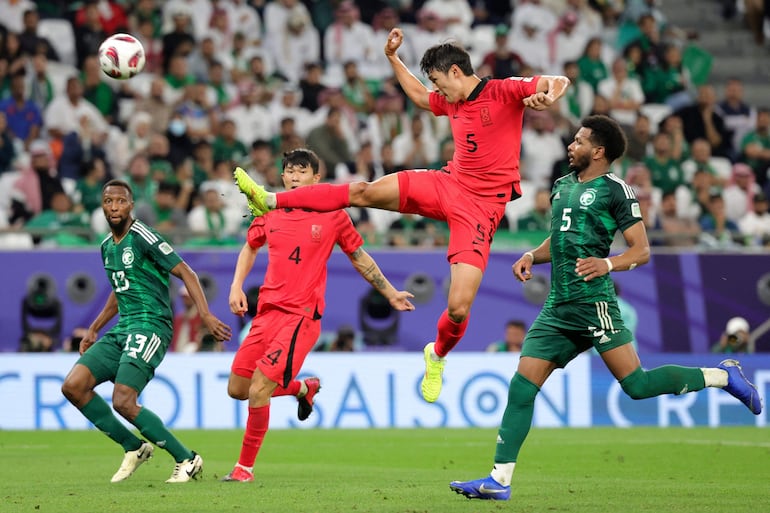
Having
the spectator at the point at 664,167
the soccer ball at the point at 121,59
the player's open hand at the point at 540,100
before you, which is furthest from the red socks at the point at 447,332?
the spectator at the point at 664,167

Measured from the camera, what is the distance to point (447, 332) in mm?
10461

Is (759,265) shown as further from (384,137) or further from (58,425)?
(58,425)

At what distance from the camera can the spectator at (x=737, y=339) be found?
18.8 meters

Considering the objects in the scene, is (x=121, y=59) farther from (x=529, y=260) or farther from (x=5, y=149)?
(x=5, y=149)

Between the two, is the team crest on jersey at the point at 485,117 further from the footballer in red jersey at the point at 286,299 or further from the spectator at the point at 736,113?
the spectator at the point at 736,113

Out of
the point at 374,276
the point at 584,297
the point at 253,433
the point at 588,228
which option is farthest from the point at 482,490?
→ the point at 374,276

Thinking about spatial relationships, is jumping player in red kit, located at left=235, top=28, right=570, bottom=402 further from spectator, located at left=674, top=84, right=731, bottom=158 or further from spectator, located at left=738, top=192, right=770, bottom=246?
spectator, located at left=674, top=84, right=731, bottom=158

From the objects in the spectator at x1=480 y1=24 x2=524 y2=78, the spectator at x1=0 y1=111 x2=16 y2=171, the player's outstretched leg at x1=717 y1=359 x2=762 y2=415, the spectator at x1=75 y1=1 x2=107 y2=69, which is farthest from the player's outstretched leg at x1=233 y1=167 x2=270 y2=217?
the spectator at x1=480 y1=24 x2=524 y2=78

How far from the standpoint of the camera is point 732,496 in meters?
9.47

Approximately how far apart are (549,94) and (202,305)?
311 cm

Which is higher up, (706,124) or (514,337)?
(706,124)

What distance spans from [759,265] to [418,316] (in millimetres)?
5010

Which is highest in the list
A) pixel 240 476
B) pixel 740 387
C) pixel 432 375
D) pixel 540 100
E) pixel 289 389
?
pixel 540 100

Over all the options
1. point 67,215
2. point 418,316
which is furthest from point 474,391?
point 67,215
